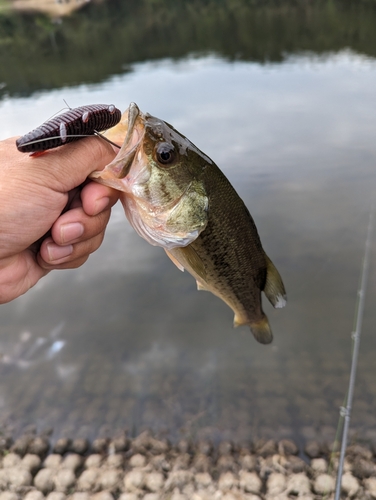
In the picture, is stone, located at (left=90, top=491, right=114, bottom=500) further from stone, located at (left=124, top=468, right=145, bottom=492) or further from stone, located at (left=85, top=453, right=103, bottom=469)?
stone, located at (left=85, top=453, right=103, bottom=469)

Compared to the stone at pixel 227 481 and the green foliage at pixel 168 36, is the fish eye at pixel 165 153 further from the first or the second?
the green foliage at pixel 168 36

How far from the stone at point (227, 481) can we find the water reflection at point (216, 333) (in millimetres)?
601

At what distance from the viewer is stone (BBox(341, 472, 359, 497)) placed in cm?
348

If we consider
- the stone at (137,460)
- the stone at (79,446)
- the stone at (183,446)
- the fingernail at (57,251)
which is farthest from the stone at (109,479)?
the fingernail at (57,251)

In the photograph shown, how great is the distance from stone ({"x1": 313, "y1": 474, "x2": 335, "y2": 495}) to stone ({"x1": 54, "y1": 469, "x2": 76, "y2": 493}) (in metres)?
2.39

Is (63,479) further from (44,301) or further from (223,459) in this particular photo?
(44,301)

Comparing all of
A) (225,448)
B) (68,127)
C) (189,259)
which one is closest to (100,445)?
A: (225,448)

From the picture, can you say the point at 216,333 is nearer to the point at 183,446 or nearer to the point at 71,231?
the point at 183,446

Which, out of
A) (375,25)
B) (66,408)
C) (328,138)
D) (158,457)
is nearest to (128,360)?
(66,408)

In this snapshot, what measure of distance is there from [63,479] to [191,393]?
174 cm

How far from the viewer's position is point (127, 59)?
24984mm

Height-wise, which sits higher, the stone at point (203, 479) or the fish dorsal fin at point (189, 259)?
the fish dorsal fin at point (189, 259)

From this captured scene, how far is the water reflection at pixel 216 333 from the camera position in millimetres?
4582

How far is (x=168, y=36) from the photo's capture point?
109ft
